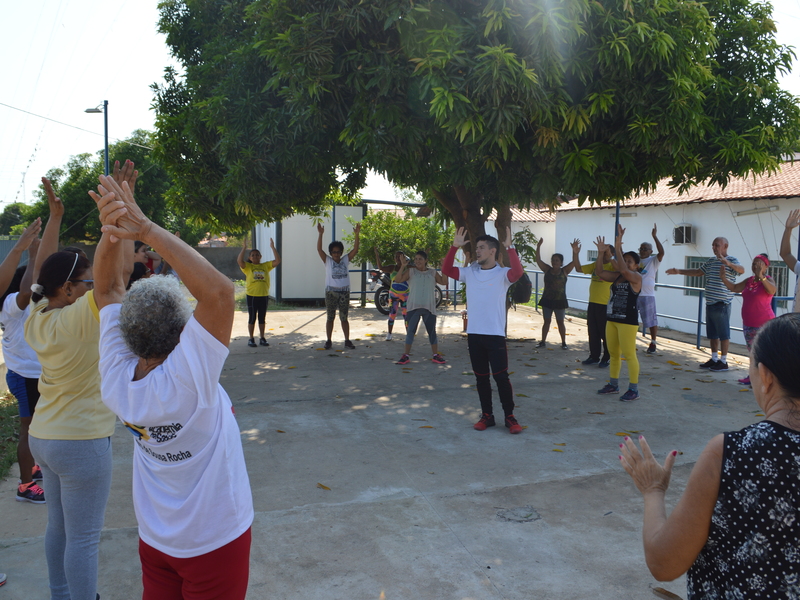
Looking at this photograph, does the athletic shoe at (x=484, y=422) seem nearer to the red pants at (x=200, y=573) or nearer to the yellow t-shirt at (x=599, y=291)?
the yellow t-shirt at (x=599, y=291)

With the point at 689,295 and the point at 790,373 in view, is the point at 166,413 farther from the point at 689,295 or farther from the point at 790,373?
the point at 689,295

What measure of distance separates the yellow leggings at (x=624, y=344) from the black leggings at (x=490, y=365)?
1854 millimetres

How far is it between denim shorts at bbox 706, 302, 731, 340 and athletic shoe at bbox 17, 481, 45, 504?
8461mm

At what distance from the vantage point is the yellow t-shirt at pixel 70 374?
278cm

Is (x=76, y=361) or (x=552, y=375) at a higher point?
(x=76, y=361)

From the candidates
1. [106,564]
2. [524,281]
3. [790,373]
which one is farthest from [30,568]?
[524,281]

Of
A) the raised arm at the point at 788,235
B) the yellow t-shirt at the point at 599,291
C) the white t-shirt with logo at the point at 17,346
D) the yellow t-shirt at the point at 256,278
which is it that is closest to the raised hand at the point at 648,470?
the white t-shirt with logo at the point at 17,346

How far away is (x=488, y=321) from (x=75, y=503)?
4102mm

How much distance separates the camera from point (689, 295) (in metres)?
15.0

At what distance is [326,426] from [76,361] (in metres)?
3.67

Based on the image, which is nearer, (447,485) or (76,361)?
(76,361)

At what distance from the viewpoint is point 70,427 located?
2773mm

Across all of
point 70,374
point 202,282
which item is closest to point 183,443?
point 202,282

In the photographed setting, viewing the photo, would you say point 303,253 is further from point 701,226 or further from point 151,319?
point 151,319
